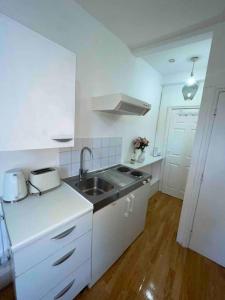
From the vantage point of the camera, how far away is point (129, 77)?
2172 mm

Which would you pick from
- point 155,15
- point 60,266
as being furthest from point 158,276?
point 155,15

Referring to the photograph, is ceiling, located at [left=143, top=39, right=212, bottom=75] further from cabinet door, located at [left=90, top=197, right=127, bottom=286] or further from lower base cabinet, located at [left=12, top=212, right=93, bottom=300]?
lower base cabinet, located at [left=12, top=212, right=93, bottom=300]

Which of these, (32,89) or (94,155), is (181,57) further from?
(32,89)

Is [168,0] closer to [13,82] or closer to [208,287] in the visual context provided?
[13,82]

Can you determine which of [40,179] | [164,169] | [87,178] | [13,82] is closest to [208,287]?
[87,178]

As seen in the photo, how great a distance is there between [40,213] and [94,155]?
3.19 feet

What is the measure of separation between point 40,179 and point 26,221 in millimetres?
367

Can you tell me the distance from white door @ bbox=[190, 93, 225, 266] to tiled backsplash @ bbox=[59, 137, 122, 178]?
1183 mm

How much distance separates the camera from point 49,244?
855 mm

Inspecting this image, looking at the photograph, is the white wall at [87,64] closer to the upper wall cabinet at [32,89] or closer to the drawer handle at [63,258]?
the upper wall cabinet at [32,89]

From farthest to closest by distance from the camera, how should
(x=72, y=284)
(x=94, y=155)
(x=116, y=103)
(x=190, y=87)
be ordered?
1. (x=190, y=87)
2. (x=94, y=155)
3. (x=116, y=103)
4. (x=72, y=284)

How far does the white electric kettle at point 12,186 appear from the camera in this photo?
103 centimetres

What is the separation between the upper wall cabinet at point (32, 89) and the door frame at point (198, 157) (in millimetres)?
1410

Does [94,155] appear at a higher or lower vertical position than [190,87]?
lower
